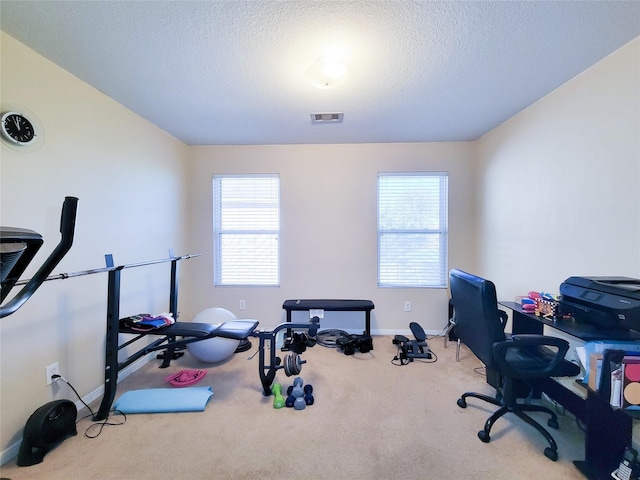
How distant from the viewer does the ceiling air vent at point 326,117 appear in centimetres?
247

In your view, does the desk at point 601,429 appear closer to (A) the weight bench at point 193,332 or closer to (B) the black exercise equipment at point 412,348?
(B) the black exercise equipment at point 412,348

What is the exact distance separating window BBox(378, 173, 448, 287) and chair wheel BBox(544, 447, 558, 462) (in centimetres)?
192

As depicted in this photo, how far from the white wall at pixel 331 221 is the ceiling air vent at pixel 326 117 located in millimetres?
707

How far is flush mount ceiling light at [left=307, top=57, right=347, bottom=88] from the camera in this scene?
5.40 ft

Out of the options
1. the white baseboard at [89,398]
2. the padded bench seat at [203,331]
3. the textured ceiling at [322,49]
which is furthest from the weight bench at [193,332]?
the textured ceiling at [322,49]

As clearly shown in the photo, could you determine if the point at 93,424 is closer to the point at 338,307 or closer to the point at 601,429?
the point at 338,307

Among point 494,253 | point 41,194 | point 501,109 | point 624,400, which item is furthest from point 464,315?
point 41,194

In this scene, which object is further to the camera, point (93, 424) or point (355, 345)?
point (355, 345)

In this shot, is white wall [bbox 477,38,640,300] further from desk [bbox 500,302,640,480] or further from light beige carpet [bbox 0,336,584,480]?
light beige carpet [bbox 0,336,584,480]

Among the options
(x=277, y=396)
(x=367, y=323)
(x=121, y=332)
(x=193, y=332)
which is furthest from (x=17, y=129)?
(x=367, y=323)

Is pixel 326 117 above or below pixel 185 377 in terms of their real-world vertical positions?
above

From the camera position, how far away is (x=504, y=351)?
159 centimetres

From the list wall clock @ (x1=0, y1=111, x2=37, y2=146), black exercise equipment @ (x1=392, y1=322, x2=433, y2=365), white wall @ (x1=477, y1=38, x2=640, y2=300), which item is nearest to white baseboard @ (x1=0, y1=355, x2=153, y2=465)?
wall clock @ (x1=0, y1=111, x2=37, y2=146)

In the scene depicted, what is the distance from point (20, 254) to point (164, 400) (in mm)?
1523
